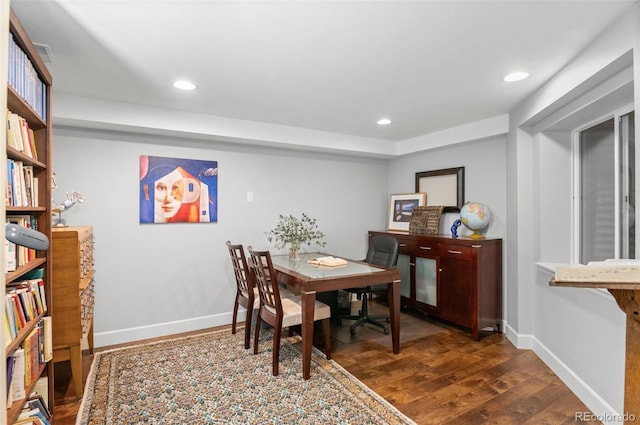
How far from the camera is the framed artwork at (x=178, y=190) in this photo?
3.46 m

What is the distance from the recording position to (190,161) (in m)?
3.66

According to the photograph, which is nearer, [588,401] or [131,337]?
[588,401]

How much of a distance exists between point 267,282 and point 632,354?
2.11 metres

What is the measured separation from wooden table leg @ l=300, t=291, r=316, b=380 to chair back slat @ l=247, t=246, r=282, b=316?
19 cm

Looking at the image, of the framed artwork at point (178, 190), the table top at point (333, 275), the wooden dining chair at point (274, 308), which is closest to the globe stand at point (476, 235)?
the table top at point (333, 275)

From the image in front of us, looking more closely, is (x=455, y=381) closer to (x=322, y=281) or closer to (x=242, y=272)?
(x=322, y=281)

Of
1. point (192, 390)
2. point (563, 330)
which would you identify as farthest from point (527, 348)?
point (192, 390)

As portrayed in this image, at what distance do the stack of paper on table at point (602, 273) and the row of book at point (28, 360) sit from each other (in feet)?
6.85

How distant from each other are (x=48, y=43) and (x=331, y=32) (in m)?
1.60

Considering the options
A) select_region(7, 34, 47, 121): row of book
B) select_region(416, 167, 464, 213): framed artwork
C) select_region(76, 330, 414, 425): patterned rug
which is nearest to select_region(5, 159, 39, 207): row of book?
select_region(7, 34, 47, 121): row of book

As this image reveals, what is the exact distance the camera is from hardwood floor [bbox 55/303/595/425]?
2.14m

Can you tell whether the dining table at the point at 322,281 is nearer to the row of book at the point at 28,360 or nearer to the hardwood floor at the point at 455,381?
the hardwood floor at the point at 455,381

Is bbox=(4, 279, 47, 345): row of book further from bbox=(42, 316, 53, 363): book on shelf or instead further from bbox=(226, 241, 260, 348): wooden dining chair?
bbox=(226, 241, 260, 348): wooden dining chair

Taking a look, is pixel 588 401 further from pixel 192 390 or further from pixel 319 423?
pixel 192 390
